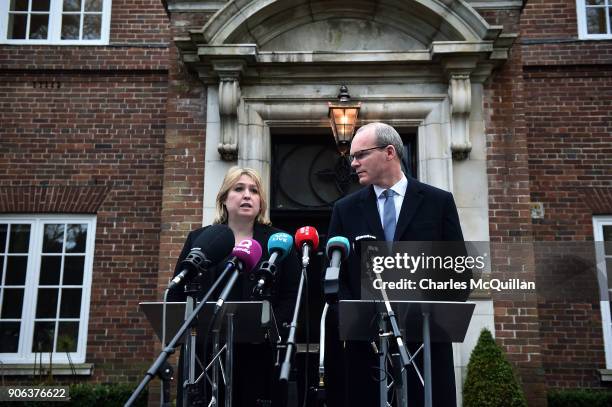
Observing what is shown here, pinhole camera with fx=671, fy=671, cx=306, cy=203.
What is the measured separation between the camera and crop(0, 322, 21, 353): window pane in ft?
29.7

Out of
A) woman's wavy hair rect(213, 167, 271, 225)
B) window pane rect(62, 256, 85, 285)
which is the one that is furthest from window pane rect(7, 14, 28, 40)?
woman's wavy hair rect(213, 167, 271, 225)

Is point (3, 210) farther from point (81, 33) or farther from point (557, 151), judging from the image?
point (557, 151)

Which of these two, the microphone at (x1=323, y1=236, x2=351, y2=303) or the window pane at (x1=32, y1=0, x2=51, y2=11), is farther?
the window pane at (x1=32, y1=0, x2=51, y2=11)

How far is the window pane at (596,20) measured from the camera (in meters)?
9.92

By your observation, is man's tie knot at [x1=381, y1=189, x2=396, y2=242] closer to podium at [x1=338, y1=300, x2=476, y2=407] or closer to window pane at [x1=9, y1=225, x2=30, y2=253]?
podium at [x1=338, y1=300, x2=476, y2=407]

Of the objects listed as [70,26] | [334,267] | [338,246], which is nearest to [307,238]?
[338,246]

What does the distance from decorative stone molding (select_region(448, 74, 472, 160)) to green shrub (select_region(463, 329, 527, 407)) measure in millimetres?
2077

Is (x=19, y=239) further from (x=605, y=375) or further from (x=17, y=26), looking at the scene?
(x=605, y=375)

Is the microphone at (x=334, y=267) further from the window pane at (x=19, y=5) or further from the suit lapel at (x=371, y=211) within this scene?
the window pane at (x=19, y=5)

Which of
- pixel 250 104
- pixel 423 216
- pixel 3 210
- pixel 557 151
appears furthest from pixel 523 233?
pixel 3 210

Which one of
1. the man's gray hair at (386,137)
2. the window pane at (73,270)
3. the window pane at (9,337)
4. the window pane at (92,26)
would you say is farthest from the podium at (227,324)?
the window pane at (92,26)

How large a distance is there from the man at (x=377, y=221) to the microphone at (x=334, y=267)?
654 mm

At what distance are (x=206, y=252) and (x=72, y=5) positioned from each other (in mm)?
8158

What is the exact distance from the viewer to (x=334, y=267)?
10.5 ft
